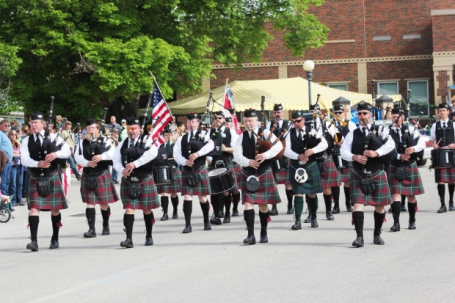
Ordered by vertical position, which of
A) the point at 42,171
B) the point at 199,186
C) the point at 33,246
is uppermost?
the point at 42,171

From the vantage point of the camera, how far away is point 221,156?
46.0ft

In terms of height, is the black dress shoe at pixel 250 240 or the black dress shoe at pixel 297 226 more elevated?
the black dress shoe at pixel 297 226

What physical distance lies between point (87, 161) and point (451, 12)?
30711 millimetres

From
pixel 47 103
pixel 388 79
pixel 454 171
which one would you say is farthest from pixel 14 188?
pixel 388 79

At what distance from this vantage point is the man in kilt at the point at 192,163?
495 inches

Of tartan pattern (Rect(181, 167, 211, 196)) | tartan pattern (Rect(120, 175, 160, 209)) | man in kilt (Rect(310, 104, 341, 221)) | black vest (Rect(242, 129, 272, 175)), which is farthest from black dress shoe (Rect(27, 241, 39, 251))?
man in kilt (Rect(310, 104, 341, 221))

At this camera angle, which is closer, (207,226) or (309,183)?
(309,183)

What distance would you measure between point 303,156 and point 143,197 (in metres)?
2.56

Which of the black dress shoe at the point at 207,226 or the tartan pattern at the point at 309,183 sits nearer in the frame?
the tartan pattern at the point at 309,183

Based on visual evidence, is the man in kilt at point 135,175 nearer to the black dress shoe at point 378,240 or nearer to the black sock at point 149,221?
the black sock at point 149,221

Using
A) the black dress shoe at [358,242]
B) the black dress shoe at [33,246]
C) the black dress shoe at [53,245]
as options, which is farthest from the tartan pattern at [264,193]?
the black dress shoe at [33,246]

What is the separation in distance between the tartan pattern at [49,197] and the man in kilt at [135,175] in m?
0.86

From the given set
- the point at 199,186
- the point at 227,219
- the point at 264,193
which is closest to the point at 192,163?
the point at 199,186

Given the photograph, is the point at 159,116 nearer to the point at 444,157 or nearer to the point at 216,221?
the point at 216,221
